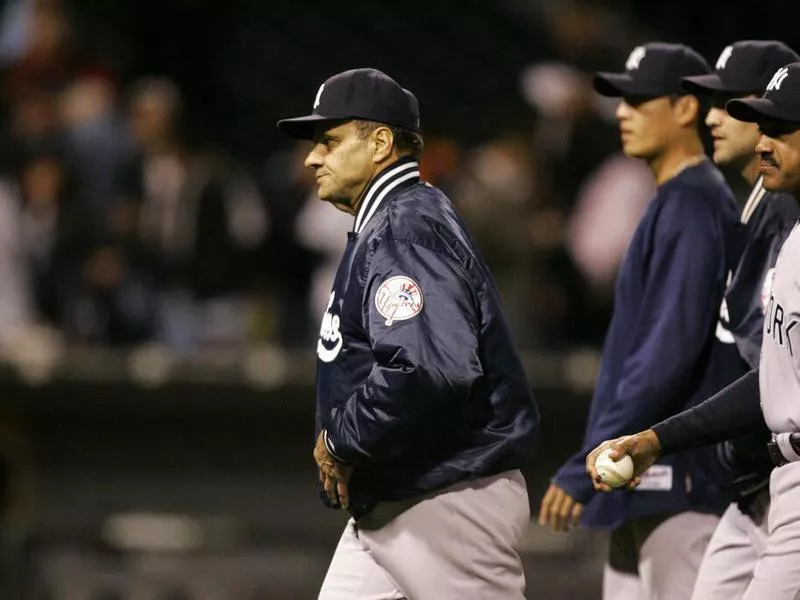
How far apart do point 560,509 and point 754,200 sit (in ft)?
3.67

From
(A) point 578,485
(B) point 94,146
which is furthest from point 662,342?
(B) point 94,146

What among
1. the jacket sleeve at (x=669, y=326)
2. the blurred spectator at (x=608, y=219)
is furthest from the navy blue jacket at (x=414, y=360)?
the blurred spectator at (x=608, y=219)

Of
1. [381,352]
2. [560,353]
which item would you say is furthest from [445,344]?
[560,353]

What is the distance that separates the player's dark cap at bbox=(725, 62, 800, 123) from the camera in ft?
14.8

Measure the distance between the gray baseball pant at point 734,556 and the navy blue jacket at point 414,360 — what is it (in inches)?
28.9

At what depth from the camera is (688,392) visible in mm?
5414

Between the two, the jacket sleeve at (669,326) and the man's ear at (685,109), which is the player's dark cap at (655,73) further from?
the jacket sleeve at (669,326)

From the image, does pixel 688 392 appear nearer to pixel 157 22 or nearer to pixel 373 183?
pixel 373 183

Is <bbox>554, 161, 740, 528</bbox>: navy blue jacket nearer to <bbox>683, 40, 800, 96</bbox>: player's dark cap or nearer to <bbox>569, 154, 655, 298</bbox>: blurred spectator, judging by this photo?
<bbox>683, 40, 800, 96</bbox>: player's dark cap

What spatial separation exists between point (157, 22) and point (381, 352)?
8.49 meters

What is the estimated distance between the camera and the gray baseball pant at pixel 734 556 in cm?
507

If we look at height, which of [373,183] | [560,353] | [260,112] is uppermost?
[373,183]

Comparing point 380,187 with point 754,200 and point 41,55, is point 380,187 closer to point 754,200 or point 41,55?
point 754,200

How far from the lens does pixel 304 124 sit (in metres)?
4.94
